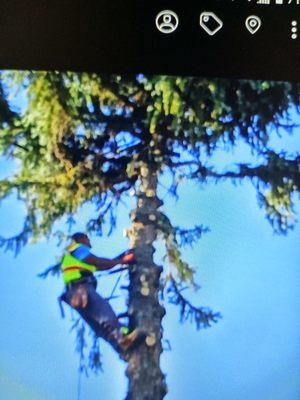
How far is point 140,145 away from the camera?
1.58 feet

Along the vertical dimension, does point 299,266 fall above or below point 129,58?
below

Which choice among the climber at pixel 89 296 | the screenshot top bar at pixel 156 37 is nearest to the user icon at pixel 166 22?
the screenshot top bar at pixel 156 37

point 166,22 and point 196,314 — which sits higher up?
point 166,22

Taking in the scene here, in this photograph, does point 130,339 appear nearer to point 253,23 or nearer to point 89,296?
point 89,296

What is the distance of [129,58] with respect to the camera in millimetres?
482

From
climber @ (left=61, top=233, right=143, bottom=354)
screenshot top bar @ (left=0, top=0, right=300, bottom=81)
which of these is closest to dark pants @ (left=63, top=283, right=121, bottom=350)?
climber @ (left=61, top=233, right=143, bottom=354)

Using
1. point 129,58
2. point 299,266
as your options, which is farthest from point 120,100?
point 299,266

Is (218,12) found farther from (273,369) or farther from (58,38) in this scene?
(273,369)

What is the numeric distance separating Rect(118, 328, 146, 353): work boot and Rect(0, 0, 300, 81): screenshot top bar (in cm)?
18

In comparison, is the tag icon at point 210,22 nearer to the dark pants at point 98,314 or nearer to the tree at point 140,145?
the tree at point 140,145

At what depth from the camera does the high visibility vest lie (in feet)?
1.55

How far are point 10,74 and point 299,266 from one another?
233 mm

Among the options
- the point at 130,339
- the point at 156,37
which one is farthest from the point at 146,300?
the point at 156,37

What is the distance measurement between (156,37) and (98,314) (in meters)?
0.19
